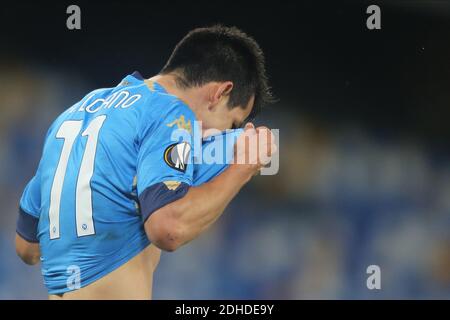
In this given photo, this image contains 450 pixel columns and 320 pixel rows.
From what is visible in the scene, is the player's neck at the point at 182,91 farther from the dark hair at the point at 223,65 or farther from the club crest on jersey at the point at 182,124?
the club crest on jersey at the point at 182,124

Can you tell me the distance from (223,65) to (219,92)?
4.3 inches

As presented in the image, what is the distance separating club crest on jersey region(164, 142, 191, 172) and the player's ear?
381mm

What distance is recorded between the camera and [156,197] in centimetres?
214

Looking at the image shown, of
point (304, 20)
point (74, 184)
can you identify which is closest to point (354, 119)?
point (304, 20)

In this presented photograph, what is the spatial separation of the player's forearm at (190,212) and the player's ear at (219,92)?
38 centimetres

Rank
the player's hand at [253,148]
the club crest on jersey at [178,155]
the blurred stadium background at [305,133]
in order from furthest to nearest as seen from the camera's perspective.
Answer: the blurred stadium background at [305,133] → the player's hand at [253,148] → the club crest on jersey at [178,155]

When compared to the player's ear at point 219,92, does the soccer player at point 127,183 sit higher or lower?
lower

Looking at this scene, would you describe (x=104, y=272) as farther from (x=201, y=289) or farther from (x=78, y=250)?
(x=201, y=289)

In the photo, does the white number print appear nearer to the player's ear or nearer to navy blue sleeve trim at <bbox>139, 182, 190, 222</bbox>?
navy blue sleeve trim at <bbox>139, 182, 190, 222</bbox>

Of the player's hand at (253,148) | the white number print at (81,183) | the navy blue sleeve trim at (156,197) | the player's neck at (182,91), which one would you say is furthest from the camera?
the player's neck at (182,91)

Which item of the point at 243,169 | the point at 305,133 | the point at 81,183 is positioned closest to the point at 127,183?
the point at 81,183

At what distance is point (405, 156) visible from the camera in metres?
3.27

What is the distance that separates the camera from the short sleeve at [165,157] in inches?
85.0

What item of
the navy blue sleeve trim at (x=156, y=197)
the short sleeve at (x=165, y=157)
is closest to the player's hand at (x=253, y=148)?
the short sleeve at (x=165, y=157)
